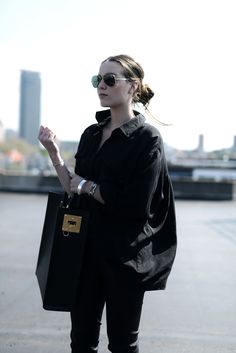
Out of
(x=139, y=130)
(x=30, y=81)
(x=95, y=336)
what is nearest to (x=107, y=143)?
(x=139, y=130)

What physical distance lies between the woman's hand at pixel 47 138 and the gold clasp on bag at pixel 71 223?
330 mm

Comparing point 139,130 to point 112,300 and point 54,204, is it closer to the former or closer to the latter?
point 54,204

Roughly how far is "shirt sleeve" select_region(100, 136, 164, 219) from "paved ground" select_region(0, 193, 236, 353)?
1.78 metres

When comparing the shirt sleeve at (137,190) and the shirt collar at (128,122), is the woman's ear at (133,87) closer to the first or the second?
the shirt collar at (128,122)

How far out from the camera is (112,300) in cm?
224

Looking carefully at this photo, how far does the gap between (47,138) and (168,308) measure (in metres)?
2.90

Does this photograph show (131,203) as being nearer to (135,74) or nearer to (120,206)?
(120,206)

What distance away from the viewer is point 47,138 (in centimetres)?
223

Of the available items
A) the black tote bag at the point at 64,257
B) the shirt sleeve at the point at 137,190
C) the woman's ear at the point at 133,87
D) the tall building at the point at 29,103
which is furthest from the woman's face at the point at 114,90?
the tall building at the point at 29,103

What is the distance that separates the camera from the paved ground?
145 inches

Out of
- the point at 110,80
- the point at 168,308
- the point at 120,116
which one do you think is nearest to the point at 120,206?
the point at 120,116

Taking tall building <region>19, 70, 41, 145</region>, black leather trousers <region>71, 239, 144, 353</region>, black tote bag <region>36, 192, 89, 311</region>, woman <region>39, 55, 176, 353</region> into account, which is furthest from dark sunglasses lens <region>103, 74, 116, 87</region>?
tall building <region>19, 70, 41, 145</region>

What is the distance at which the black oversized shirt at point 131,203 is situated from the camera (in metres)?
2.09

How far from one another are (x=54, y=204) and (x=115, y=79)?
2.09ft
